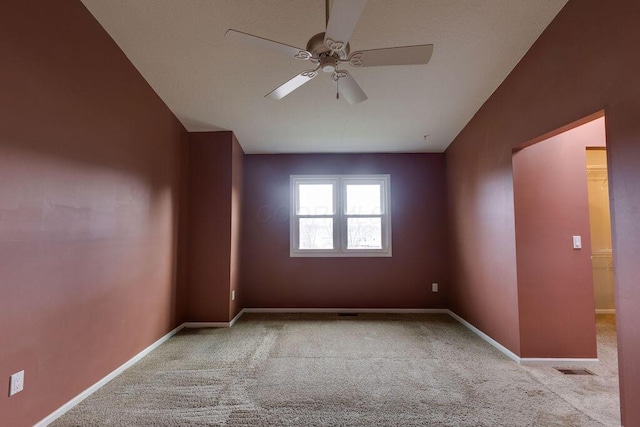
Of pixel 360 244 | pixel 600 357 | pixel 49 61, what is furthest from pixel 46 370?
pixel 600 357

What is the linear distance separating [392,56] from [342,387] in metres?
2.39

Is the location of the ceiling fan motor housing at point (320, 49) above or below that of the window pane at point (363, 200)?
above

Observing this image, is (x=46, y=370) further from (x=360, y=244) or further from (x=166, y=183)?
(x=360, y=244)

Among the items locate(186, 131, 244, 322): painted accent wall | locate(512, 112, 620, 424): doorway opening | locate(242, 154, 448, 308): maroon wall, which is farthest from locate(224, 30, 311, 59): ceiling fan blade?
locate(242, 154, 448, 308): maroon wall

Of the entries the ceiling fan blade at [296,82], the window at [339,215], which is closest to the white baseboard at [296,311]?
the window at [339,215]

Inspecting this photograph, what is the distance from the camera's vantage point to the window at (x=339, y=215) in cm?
502

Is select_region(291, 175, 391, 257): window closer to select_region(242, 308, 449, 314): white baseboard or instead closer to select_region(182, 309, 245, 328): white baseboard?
select_region(242, 308, 449, 314): white baseboard

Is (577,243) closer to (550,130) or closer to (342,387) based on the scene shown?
(550,130)

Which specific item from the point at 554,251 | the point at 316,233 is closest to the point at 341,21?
the point at 554,251

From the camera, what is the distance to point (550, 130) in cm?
255

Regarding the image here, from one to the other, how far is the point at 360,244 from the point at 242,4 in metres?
3.59

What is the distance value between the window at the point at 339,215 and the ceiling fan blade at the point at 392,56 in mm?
3074

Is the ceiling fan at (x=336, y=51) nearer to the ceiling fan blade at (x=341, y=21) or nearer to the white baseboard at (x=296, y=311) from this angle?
the ceiling fan blade at (x=341, y=21)

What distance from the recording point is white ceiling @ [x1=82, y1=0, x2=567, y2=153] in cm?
236
